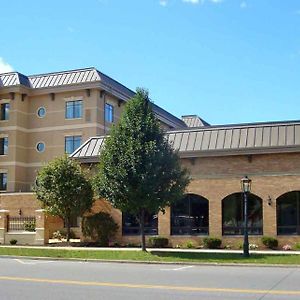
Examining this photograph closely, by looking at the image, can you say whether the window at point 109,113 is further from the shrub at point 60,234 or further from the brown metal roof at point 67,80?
the shrub at point 60,234

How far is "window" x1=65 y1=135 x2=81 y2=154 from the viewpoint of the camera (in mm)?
51688

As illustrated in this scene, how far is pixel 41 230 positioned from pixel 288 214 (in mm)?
13529

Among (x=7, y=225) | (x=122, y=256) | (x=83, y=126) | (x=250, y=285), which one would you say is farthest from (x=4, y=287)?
(x=83, y=126)

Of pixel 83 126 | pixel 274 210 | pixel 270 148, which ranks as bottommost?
pixel 274 210

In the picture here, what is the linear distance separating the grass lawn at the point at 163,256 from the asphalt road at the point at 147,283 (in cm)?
181

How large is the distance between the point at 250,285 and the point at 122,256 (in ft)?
32.5

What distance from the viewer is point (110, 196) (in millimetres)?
24000

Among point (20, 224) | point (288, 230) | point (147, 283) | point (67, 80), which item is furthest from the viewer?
point (67, 80)

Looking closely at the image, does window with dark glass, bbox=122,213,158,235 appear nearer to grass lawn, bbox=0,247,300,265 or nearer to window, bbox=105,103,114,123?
grass lawn, bbox=0,247,300,265

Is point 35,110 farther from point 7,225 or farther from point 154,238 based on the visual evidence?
point 154,238

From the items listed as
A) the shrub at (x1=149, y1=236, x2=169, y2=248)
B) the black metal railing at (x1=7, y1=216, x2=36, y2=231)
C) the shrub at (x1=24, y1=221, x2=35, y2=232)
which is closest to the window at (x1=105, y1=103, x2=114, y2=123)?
the shrub at (x1=24, y1=221, x2=35, y2=232)

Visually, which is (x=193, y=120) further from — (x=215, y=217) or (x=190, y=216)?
(x=215, y=217)

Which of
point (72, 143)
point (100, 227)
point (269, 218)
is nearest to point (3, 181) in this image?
point (72, 143)

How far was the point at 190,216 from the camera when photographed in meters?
28.7
